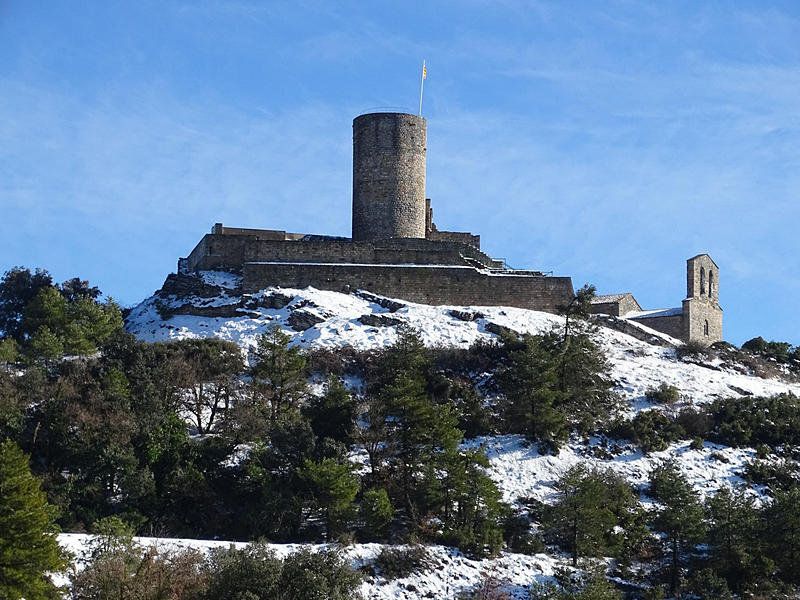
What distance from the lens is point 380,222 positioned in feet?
185

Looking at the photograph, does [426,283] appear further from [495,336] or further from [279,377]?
[279,377]

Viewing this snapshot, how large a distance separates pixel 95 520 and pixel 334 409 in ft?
29.5

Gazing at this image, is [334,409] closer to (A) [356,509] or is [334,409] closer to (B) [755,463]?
(A) [356,509]

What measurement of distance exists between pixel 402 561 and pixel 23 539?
34.9 ft

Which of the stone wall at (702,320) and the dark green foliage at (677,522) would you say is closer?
the dark green foliage at (677,522)

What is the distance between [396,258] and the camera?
5353 centimetres

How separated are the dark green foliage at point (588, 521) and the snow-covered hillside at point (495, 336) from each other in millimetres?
2254

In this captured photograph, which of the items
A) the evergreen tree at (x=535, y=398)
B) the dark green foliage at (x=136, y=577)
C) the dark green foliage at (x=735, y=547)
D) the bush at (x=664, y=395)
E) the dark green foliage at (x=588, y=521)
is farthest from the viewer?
the bush at (x=664, y=395)

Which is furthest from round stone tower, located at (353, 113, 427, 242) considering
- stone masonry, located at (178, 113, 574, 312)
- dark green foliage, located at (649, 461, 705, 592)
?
dark green foliage, located at (649, 461, 705, 592)

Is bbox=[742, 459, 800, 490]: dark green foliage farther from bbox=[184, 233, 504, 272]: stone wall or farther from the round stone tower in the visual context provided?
the round stone tower

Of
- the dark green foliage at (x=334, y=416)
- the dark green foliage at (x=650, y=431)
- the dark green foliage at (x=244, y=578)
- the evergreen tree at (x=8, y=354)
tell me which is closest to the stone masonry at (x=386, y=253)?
the dark green foliage at (x=650, y=431)

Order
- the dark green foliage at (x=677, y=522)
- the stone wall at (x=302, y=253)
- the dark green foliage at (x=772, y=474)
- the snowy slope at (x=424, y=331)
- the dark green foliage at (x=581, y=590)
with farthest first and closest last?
the stone wall at (x=302, y=253) < the snowy slope at (x=424, y=331) < the dark green foliage at (x=772, y=474) < the dark green foliage at (x=677, y=522) < the dark green foliage at (x=581, y=590)

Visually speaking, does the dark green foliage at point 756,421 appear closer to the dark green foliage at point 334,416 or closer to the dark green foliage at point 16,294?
the dark green foliage at point 334,416

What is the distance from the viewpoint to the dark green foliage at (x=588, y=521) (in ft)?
118
